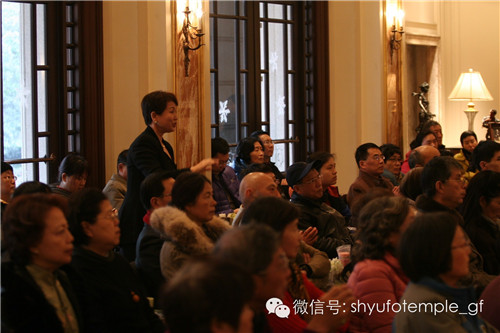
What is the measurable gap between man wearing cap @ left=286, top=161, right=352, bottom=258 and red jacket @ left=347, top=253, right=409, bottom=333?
142 cm

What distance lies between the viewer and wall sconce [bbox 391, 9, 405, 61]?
30.9 ft

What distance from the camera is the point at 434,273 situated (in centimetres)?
255

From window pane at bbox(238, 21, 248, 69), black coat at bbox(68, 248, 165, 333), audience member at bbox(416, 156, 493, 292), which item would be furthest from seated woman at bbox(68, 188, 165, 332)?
window pane at bbox(238, 21, 248, 69)

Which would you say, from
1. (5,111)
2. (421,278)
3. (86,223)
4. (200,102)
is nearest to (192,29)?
(200,102)

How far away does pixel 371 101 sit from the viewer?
9.40 metres

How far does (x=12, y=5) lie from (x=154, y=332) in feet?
13.7

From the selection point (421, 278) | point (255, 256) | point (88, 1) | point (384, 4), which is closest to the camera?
point (255, 256)

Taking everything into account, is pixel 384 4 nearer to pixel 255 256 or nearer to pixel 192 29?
pixel 192 29

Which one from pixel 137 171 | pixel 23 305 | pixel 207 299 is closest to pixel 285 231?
pixel 23 305

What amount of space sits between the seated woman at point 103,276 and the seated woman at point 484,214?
1982 millimetres

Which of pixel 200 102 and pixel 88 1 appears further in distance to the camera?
pixel 200 102

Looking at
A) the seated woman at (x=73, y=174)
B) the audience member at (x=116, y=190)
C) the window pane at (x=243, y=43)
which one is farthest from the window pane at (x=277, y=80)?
the seated woman at (x=73, y=174)

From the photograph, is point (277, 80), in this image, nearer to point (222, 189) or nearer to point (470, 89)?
point (222, 189)

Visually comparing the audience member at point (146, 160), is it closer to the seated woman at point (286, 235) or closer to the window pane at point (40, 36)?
the seated woman at point (286, 235)
